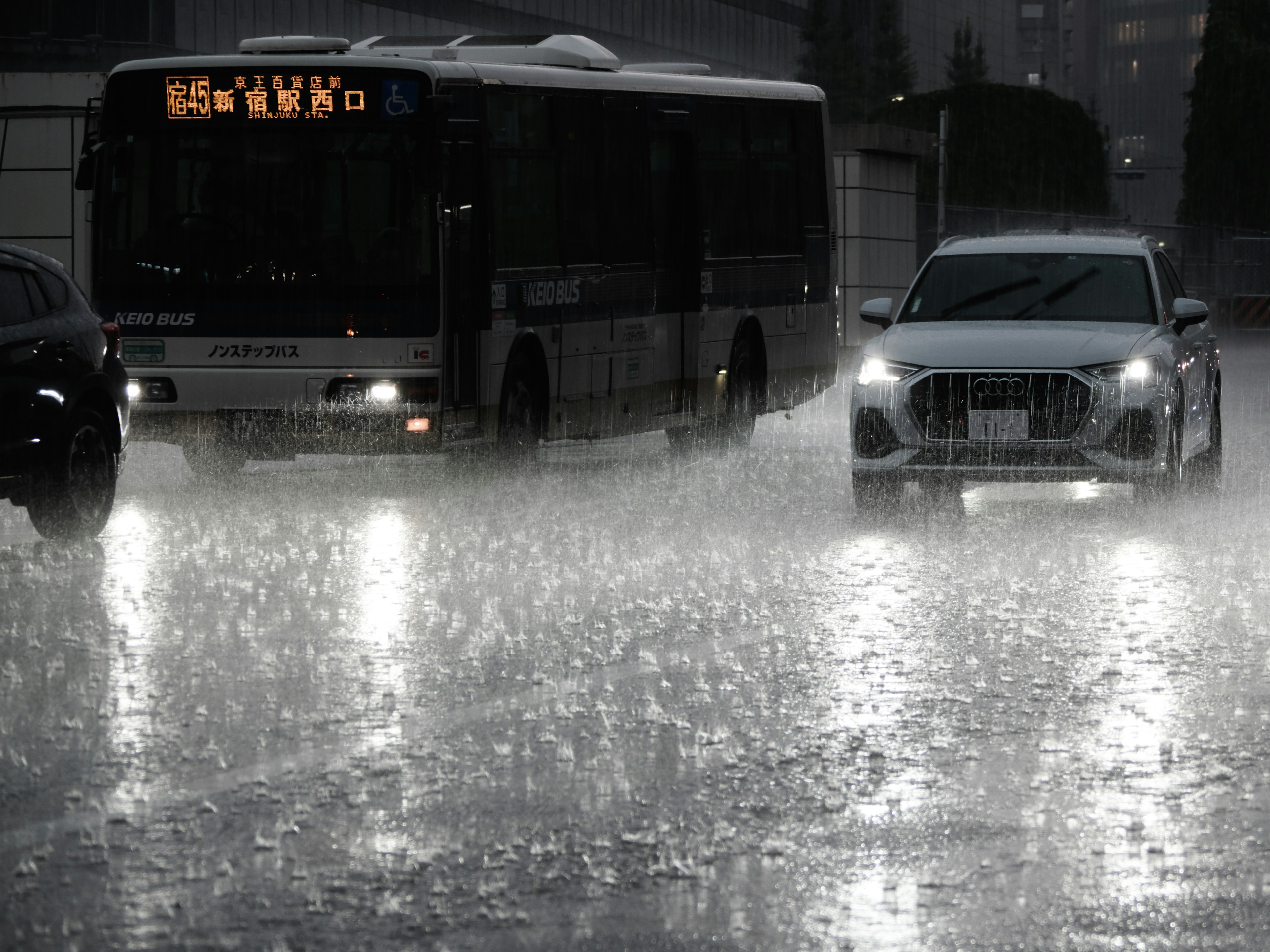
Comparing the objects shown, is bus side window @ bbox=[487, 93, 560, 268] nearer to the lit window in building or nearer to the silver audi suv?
the silver audi suv

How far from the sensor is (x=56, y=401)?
12508 millimetres

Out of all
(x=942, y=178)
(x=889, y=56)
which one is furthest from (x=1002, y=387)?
(x=889, y=56)

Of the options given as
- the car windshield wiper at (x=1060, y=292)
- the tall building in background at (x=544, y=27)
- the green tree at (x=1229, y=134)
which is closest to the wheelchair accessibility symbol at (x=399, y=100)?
the car windshield wiper at (x=1060, y=292)

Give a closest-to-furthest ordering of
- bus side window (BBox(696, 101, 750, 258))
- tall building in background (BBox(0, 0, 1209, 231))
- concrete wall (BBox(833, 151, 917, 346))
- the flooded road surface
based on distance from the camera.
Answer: the flooded road surface, bus side window (BBox(696, 101, 750, 258)), concrete wall (BBox(833, 151, 917, 346)), tall building in background (BBox(0, 0, 1209, 231))

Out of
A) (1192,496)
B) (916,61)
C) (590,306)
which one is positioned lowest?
(1192,496)

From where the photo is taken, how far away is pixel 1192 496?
49.4ft

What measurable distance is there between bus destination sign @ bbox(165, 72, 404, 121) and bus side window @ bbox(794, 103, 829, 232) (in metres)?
6.49

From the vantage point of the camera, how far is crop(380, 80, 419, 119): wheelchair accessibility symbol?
1581cm

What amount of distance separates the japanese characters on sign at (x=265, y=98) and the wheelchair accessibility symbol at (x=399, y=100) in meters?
0.14

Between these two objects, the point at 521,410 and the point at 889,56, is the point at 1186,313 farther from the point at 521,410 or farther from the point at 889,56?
the point at 889,56

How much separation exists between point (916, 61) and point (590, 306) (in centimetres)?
9770

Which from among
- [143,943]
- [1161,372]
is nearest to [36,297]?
[1161,372]

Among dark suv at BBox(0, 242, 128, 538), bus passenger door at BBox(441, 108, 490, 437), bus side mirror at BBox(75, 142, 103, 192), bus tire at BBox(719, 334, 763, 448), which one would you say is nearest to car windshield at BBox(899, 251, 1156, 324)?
bus passenger door at BBox(441, 108, 490, 437)

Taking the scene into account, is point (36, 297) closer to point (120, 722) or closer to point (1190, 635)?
point (120, 722)
